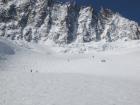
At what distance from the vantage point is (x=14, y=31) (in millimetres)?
111188

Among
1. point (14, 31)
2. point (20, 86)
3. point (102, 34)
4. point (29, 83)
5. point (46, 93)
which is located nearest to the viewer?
point (46, 93)

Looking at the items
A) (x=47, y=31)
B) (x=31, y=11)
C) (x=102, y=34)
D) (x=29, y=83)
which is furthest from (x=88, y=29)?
(x=29, y=83)

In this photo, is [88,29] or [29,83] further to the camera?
[88,29]

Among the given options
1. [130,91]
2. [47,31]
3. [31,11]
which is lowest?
[130,91]

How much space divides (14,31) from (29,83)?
294 ft

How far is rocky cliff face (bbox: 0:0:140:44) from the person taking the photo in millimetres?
112125

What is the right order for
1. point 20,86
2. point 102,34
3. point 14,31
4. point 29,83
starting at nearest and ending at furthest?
point 20,86
point 29,83
point 14,31
point 102,34

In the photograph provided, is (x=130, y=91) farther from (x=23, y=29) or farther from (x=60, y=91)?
(x=23, y=29)

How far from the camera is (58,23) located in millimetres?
119438

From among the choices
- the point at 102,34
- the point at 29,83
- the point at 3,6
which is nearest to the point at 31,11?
the point at 3,6

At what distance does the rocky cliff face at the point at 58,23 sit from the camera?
112 m

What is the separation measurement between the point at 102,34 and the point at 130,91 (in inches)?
3815

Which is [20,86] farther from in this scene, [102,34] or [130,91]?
[102,34]

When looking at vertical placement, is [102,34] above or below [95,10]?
below
